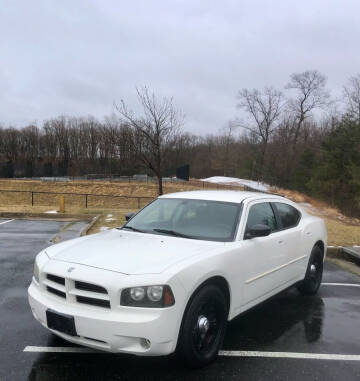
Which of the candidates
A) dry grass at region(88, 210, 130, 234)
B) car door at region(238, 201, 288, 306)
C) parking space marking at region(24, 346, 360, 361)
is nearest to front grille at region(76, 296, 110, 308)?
parking space marking at region(24, 346, 360, 361)

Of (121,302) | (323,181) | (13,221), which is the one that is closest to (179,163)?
(323,181)

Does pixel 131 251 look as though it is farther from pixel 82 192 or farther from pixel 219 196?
pixel 82 192

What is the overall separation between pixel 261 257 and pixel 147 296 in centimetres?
168

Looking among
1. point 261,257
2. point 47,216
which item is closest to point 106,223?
point 47,216

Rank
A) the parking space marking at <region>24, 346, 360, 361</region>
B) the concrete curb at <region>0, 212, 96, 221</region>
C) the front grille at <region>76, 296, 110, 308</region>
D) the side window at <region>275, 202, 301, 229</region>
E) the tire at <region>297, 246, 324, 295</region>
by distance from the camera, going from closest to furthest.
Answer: the front grille at <region>76, 296, 110, 308</region> → the parking space marking at <region>24, 346, 360, 361</region> → the side window at <region>275, 202, 301, 229</region> → the tire at <region>297, 246, 324, 295</region> → the concrete curb at <region>0, 212, 96, 221</region>

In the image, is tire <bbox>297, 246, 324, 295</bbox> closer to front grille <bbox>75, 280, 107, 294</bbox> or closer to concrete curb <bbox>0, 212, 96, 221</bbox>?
front grille <bbox>75, 280, 107, 294</bbox>

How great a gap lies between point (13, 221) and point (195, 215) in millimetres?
12114

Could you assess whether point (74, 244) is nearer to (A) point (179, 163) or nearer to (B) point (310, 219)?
(B) point (310, 219)

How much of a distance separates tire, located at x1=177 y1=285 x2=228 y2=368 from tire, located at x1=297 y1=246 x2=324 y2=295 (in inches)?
92.0

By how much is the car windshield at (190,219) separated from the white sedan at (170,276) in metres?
0.01

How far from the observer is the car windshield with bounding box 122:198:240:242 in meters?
4.29

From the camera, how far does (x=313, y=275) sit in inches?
231

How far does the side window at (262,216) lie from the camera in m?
4.58

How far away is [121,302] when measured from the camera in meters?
3.16
